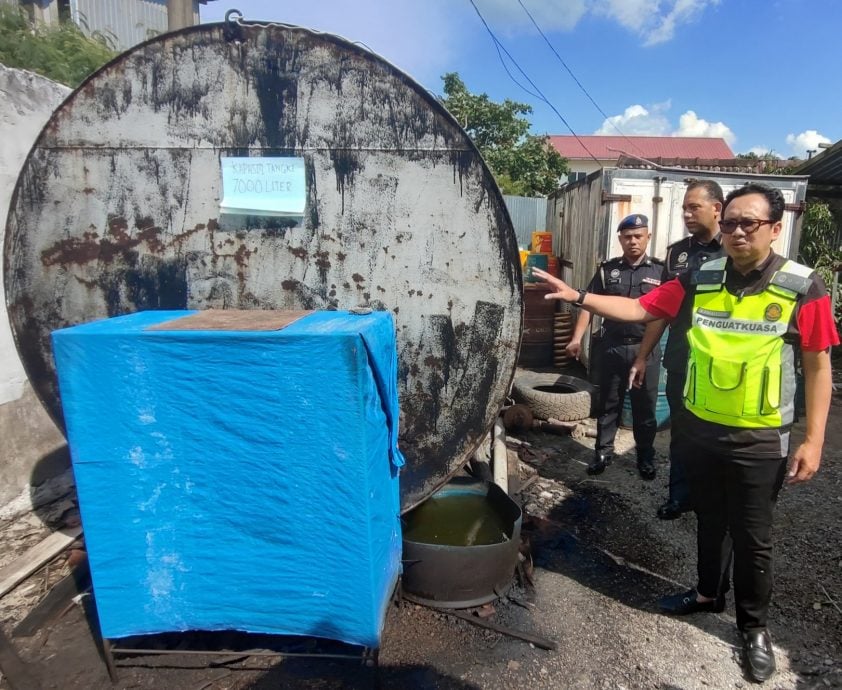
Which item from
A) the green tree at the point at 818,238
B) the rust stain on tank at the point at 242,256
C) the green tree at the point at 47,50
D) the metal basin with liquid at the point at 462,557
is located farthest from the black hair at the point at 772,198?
the green tree at the point at 818,238

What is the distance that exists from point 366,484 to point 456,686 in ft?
3.29

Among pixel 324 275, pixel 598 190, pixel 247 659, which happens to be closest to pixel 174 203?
pixel 324 275

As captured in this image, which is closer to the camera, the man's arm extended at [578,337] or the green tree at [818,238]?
the man's arm extended at [578,337]

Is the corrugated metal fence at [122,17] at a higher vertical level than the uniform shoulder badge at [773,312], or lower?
higher

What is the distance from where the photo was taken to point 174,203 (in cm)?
246

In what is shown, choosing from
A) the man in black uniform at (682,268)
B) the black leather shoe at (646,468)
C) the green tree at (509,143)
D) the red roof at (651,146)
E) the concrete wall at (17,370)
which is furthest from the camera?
the red roof at (651,146)

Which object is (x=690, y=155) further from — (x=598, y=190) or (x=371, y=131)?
(x=371, y=131)

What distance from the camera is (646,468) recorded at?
4.23m

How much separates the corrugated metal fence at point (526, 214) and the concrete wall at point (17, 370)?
11.9 m

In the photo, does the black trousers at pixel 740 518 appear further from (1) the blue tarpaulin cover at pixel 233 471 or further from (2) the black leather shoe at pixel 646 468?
(2) the black leather shoe at pixel 646 468

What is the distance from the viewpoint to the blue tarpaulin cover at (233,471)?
184 centimetres

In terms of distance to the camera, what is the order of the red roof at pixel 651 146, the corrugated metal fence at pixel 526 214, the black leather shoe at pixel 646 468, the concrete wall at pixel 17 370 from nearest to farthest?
the concrete wall at pixel 17 370
the black leather shoe at pixel 646 468
the corrugated metal fence at pixel 526 214
the red roof at pixel 651 146

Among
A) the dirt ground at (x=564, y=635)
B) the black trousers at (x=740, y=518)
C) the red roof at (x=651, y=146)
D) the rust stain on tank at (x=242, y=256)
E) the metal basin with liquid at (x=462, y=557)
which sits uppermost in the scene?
the red roof at (x=651, y=146)

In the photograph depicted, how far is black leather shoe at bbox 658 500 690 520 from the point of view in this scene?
3571 mm
